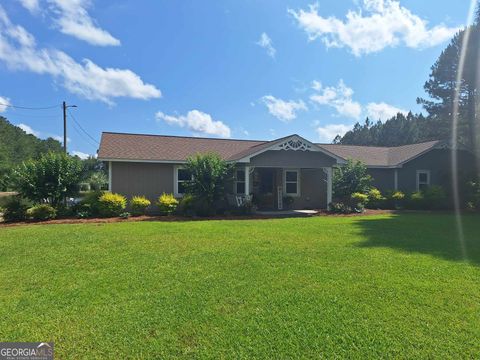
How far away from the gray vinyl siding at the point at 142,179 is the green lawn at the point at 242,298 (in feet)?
24.6

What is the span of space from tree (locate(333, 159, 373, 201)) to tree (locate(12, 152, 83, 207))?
501 inches

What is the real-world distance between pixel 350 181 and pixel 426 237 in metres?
8.17

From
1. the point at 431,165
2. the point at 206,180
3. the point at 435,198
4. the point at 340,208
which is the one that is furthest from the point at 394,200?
the point at 206,180

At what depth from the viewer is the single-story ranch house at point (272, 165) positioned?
15.7 m

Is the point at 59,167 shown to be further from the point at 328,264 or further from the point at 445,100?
the point at 445,100

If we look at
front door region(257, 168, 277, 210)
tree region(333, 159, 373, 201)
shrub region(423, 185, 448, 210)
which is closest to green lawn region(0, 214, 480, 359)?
tree region(333, 159, 373, 201)

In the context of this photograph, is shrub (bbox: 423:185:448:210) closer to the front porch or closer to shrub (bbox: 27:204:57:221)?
the front porch

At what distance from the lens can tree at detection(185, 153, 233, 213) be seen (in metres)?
14.3

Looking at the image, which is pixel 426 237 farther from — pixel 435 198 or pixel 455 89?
pixel 455 89

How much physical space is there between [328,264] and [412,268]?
149cm

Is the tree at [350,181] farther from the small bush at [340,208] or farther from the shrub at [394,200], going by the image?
the shrub at [394,200]

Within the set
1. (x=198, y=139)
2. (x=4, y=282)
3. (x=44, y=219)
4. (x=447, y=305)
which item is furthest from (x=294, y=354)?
(x=198, y=139)

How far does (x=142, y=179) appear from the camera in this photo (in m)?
15.9

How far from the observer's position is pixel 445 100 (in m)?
30.8
